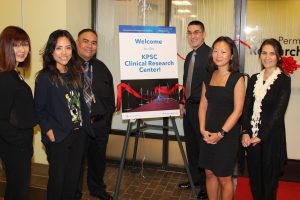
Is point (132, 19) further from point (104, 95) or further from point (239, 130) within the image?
point (239, 130)

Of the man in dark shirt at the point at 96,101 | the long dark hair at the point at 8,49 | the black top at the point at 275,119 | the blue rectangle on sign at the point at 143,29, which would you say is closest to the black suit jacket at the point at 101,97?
the man in dark shirt at the point at 96,101

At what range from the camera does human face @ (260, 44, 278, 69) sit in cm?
247

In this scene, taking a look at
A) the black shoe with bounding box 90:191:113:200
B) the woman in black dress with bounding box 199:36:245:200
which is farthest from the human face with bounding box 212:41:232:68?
the black shoe with bounding box 90:191:113:200

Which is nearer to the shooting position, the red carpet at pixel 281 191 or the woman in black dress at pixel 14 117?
the woman in black dress at pixel 14 117

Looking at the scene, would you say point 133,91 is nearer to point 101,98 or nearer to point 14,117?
point 101,98

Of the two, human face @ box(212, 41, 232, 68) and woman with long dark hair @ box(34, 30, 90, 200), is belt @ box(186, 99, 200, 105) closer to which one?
human face @ box(212, 41, 232, 68)

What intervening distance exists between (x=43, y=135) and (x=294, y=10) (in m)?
2.89

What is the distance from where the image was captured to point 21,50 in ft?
7.20

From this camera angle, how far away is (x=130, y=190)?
3479mm

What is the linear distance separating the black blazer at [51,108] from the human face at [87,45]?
646 millimetres

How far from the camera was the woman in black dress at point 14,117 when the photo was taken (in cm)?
212

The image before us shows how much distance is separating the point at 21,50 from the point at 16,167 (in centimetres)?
81

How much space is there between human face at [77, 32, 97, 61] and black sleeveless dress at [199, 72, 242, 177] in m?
1.18

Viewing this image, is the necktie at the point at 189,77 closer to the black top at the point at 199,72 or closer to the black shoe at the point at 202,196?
the black top at the point at 199,72
